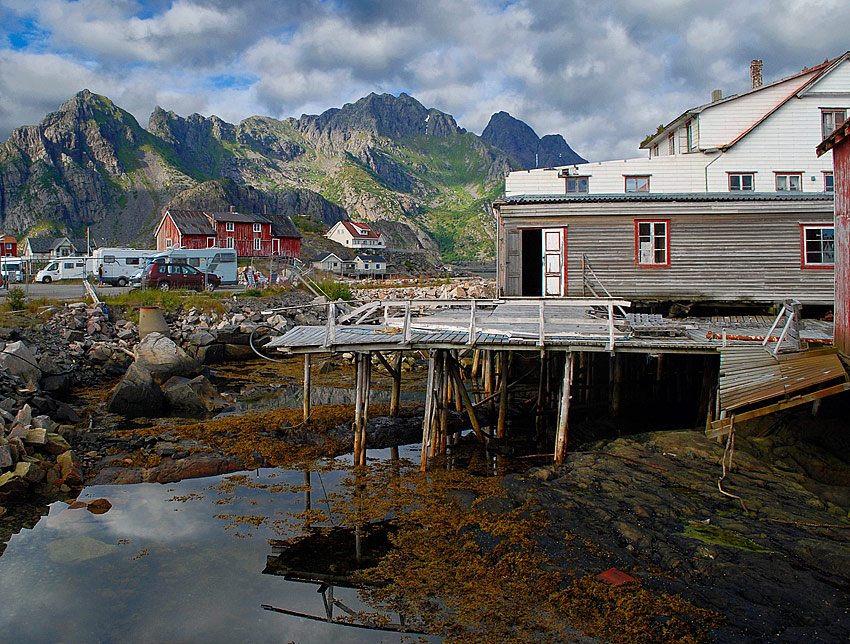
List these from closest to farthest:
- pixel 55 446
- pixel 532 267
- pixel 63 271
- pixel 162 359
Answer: pixel 55 446
pixel 162 359
pixel 532 267
pixel 63 271

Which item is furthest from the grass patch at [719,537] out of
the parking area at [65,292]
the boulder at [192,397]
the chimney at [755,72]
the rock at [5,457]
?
the parking area at [65,292]

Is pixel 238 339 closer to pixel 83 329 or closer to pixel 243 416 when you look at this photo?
pixel 83 329

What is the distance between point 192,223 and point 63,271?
31.7 metres

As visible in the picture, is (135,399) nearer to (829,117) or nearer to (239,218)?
(829,117)

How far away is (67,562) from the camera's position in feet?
32.6

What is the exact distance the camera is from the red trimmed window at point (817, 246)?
69.4 feet

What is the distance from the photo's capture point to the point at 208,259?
47.3 metres

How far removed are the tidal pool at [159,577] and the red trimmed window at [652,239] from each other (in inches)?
572

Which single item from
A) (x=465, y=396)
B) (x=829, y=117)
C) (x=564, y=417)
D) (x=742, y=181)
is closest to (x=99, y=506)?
(x=465, y=396)

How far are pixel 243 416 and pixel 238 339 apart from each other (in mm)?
12051

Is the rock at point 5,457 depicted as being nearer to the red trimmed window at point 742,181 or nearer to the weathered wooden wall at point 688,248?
the weathered wooden wall at point 688,248

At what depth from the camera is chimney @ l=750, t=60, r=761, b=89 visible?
30578mm

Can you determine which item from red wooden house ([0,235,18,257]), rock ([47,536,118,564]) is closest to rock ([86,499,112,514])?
rock ([47,536,118,564])

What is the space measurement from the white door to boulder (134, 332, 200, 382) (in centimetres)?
1429
